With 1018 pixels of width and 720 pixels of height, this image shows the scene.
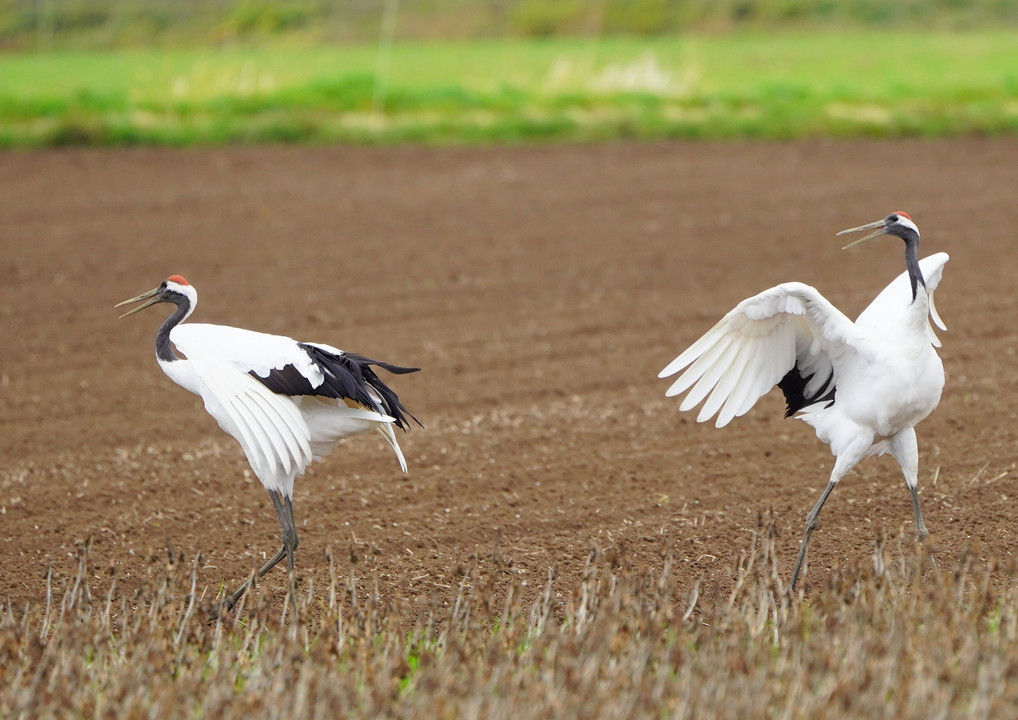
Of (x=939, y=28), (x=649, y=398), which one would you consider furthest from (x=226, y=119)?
(x=939, y=28)

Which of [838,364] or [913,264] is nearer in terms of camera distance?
[913,264]

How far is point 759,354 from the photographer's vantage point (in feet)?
21.1

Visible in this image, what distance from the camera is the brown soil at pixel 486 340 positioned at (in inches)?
265

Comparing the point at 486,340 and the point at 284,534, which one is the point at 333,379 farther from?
the point at 486,340

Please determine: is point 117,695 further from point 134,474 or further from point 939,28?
point 939,28

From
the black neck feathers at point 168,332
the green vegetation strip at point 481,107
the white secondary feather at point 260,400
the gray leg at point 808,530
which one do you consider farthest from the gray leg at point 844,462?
the green vegetation strip at point 481,107

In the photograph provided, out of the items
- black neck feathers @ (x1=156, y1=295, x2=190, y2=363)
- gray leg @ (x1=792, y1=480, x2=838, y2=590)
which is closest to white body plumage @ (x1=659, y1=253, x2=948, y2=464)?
gray leg @ (x1=792, y1=480, x2=838, y2=590)

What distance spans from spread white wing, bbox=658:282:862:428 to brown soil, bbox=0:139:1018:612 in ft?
2.41

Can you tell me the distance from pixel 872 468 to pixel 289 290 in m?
5.66

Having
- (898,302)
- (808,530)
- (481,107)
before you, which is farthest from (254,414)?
(481,107)

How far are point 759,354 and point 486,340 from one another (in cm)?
411

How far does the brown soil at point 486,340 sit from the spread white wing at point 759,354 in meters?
0.74

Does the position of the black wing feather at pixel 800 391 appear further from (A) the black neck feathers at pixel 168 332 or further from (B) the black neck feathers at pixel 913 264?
(A) the black neck feathers at pixel 168 332

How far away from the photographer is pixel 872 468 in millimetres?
7762
